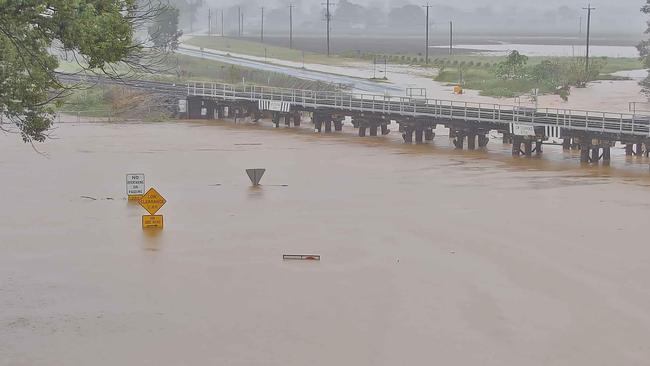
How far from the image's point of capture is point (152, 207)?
2764cm

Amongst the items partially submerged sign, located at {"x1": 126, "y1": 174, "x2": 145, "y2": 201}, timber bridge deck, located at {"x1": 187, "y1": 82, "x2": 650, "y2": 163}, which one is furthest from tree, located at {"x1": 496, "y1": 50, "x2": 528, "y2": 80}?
partially submerged sign, located at {"x1": 126, "y1": 174, "x2": 145, "y2": 201}

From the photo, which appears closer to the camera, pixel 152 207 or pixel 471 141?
pixel 152 207

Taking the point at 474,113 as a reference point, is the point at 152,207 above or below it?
below

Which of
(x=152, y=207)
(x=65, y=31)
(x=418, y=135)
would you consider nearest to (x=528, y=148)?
(x=418, y=135)

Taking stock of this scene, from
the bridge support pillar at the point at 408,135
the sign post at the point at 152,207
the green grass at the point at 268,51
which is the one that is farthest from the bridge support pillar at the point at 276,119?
the green grass at the point at 268,51

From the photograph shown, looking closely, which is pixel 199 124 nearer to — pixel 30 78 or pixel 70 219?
pixel 70 219

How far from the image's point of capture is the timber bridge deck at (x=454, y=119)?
41.3 metres

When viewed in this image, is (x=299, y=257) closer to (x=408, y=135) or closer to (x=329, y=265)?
(x=329, y=265)

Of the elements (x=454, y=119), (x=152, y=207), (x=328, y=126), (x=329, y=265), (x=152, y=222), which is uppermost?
(x=454, y=119)

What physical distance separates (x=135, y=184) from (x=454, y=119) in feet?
60.3

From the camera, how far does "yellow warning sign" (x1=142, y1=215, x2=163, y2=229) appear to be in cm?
2775

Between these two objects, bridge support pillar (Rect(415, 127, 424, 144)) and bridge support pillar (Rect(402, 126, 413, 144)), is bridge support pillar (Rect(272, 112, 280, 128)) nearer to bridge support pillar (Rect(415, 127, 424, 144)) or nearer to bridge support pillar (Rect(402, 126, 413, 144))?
bridge support pillar (Rect(402, 126, 413, 144))

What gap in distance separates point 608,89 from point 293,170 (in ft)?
116

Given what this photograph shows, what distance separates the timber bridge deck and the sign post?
59.8 ft
